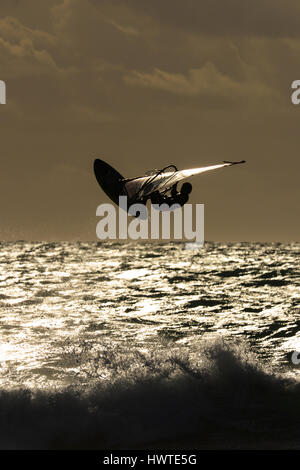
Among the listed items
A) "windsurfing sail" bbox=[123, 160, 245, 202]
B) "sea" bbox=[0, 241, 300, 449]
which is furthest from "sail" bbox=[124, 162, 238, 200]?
"sea" bbox=[0, 241, 300, 449]

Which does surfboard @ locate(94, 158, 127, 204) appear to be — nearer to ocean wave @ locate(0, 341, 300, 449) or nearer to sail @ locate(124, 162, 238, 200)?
sail @ locate(124, 162, 238, 200)

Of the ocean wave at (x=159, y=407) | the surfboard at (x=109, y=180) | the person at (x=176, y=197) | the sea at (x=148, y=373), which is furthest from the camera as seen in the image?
the surfboard at (x=109, y=180)

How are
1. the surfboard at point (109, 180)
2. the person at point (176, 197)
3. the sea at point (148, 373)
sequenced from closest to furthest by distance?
1. the sea at point (148, 373)
2. the person at point (176, 197)
3. the surfboard at point (109, 180)

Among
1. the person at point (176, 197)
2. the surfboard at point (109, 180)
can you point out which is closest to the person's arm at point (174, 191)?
the person at point (176, 197)

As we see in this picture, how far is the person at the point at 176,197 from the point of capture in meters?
13.6

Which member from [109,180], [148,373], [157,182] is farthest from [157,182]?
[148,373]

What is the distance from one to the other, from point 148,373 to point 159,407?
5.26 ft

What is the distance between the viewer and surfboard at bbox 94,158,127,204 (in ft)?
49.8

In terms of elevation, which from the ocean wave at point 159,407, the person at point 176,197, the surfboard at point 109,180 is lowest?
the ocean wave at point 159,407

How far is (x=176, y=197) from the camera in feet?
44.6

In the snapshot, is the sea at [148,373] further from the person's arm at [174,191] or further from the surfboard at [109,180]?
the person's arm at [174,191]

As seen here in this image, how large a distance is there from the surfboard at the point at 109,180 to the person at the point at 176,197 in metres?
1.38

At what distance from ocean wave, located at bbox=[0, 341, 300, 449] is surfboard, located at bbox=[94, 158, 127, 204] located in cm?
494

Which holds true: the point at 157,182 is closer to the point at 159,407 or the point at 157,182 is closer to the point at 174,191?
the point at 174,191
